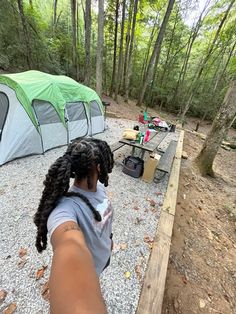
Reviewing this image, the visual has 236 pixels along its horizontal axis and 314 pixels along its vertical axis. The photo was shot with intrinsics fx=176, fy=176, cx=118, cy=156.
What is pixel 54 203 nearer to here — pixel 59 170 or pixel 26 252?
pixel 59 170

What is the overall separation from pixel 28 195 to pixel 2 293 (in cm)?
175

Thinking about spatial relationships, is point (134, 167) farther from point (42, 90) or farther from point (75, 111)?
point (42, 90)

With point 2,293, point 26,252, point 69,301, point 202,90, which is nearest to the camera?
point 69,301

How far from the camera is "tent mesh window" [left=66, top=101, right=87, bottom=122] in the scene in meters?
5.70

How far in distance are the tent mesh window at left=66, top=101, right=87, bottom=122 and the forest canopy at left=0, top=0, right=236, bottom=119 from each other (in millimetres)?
3977

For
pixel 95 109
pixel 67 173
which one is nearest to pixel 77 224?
pixel 67 173

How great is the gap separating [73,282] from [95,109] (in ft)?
22.7

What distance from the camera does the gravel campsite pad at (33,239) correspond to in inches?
77.7

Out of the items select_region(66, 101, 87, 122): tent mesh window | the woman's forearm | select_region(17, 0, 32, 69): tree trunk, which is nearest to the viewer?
the woman's forearm

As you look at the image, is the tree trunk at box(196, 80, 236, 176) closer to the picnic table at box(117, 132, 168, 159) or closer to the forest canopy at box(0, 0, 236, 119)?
the picnic table at box(117, 132, 168, 159)

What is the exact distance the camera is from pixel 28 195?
135 inches

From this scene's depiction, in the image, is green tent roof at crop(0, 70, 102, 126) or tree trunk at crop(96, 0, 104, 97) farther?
tree trunk at crop(96, 0, 104, 97)

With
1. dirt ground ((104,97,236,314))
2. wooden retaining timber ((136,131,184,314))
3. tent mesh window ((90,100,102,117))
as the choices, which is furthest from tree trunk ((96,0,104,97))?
wooden retaining timber ((136,131,184,314))

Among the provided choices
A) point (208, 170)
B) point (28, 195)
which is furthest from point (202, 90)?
point (28, 195)
